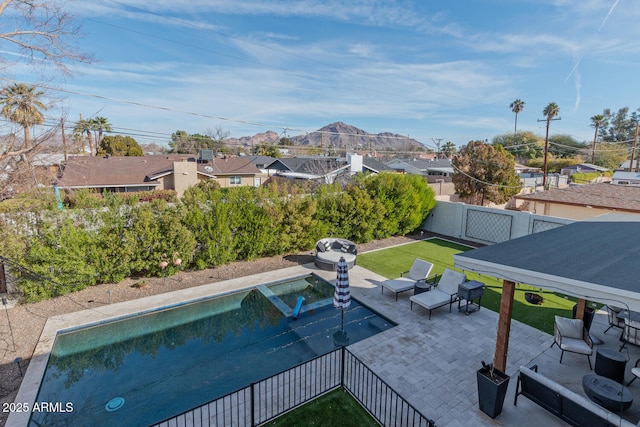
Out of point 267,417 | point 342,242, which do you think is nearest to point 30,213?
point 267,417

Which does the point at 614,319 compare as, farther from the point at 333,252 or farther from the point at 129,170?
the point at 129,170

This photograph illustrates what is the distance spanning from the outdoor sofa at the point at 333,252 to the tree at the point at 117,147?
136 ft

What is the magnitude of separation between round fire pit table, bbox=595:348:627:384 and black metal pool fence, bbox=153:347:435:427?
3502 mm

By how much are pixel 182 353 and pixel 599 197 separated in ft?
61.6

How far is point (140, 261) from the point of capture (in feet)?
33.5

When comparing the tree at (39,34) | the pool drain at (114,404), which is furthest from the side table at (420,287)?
the tree at (39,34)

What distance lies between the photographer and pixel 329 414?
514cm

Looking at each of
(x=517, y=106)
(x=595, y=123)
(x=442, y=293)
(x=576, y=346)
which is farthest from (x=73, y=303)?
(x=595, y=123)

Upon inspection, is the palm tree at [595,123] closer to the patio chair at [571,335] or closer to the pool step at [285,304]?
the patio chair at [571,335]

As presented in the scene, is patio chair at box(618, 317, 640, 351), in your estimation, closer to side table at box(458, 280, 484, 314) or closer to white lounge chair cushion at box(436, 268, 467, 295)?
side table at box(458, 280, 484, 314)

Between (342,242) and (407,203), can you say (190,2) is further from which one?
(407,203)

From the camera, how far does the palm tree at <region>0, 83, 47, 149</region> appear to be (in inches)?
309

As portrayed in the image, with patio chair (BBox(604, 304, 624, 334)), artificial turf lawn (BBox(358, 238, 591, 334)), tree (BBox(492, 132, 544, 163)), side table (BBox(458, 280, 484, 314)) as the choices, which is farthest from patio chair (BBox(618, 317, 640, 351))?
tree (BBox(492, 132, 544, 163))

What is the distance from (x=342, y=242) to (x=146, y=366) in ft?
27.5
